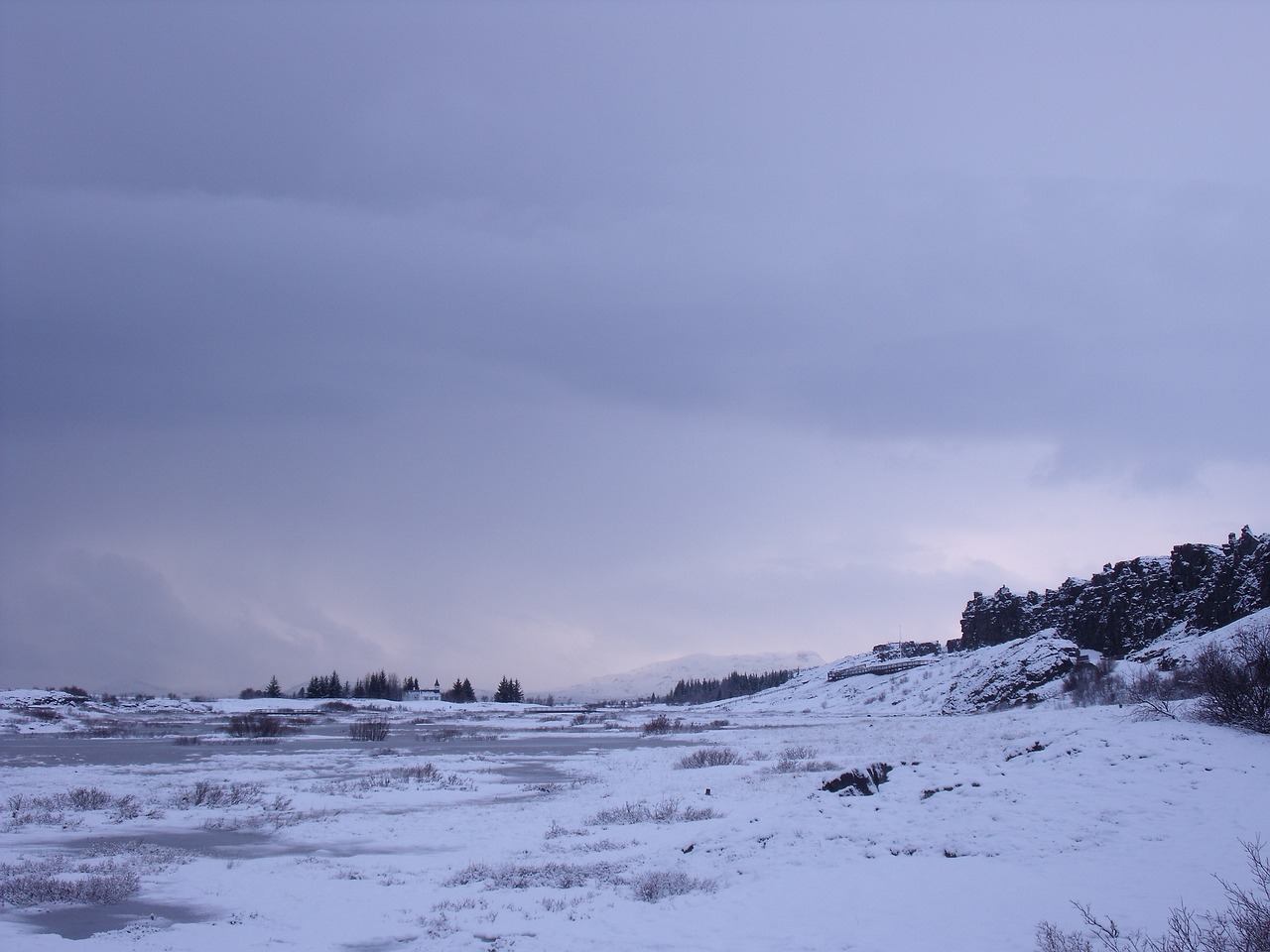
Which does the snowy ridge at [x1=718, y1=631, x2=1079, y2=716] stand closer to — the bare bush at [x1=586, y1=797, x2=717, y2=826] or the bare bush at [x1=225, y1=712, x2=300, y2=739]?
the bare bush at [x1=586, y1=797, x2=717, y2=826]

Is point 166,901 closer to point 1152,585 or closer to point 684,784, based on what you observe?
point 684,784

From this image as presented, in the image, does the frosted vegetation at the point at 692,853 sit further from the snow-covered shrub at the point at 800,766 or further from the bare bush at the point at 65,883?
the snow-covered shrub at the point at 800,766

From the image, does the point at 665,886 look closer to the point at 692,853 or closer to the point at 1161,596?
the point at 692,853

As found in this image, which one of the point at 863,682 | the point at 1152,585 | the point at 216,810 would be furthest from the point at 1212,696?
the point at 863,682

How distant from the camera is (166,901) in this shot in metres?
14.3

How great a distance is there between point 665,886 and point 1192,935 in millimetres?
8234

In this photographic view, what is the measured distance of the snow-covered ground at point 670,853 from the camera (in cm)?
→ 1233

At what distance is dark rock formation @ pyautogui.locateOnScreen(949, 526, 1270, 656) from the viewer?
69.6m

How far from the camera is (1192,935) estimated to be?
34.4 ft

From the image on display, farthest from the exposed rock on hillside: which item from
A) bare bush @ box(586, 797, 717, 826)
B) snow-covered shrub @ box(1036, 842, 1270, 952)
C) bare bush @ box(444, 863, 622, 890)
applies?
snow-covered shrub @ box(1036, 842, 1270, 952)

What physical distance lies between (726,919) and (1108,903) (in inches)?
234

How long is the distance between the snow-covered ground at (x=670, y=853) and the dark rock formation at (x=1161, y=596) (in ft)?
174

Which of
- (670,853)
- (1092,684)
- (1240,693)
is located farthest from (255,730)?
(1092,684)

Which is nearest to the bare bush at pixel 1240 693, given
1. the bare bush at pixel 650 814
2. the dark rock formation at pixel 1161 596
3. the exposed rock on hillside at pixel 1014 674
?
the bare bush at pixel 650 814
